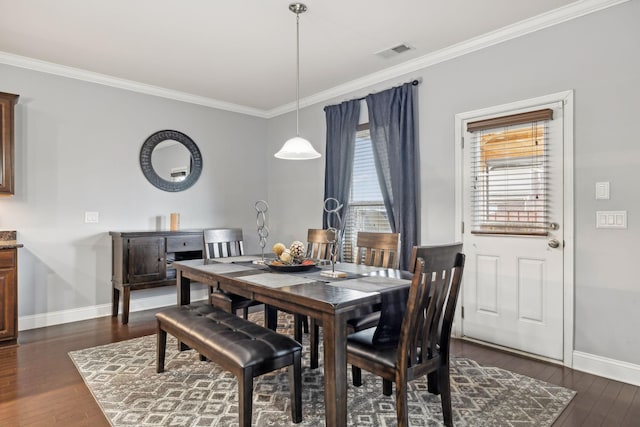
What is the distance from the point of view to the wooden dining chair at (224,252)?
316cm

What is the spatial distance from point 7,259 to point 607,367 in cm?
476

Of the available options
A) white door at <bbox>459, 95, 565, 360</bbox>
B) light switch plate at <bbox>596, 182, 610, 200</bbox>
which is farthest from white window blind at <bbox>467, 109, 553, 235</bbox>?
light switch plate at <bbox>596, 182, 610, 200</bbox>

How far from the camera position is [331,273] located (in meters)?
2.47

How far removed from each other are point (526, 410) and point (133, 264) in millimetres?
3616

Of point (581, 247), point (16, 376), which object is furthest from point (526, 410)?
point (16, 376)

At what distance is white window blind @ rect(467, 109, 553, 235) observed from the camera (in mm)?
3010

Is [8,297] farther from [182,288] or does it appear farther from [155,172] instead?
[155,172]

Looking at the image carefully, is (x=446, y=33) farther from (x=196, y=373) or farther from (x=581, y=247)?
(x=196, y=373)

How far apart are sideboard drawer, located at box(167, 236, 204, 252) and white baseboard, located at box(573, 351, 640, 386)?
3.71 meters

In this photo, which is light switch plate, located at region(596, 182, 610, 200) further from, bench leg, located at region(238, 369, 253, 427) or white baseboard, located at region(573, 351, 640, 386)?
bench leg, located at region(238, 369, 253, 427)

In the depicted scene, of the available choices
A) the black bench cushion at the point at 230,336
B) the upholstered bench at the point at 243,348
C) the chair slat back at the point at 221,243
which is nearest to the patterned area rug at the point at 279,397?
the upholstered bench at the point at 243,348

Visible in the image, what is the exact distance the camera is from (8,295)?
10.8ft

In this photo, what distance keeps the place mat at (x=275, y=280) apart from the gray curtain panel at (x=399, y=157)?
1.68 meters

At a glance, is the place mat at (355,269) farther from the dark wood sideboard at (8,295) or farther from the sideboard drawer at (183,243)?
the dark wood sideboard at (8,295)
